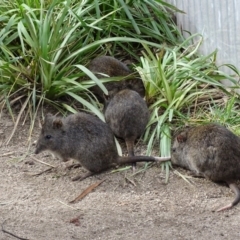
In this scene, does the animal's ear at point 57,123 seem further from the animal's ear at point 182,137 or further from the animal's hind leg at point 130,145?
the animal's ear at point 182,137

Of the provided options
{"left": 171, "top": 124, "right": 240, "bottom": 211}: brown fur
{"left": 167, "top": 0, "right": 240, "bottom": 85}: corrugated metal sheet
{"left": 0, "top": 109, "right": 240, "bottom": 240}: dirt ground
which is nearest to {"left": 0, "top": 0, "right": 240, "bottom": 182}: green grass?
{"left": 167, "top": 0, "right": 240, "bottom": 85}: corrugated metal sheet

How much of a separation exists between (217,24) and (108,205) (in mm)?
2852

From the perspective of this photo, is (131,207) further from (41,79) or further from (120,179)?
(41,79)

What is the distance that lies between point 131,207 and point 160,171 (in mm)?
769

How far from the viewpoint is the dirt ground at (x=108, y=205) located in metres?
6.36

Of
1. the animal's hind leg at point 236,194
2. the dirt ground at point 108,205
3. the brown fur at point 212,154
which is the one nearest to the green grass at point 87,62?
the brown fur at point 212,154

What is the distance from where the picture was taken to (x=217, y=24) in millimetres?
8828

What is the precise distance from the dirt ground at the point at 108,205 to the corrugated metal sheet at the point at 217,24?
5.23 feet

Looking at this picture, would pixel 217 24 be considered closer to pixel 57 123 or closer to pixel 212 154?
pixel 212 154

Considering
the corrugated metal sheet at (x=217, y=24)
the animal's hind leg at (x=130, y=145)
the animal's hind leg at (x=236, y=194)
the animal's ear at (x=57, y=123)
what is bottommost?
the animal's hind leg at (x=236, y=194)

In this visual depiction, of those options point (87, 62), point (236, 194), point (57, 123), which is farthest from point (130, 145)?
point (87, 62)

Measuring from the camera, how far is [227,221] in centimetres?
656

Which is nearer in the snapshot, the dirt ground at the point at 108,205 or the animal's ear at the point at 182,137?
the dirt ground at the point at 108,205

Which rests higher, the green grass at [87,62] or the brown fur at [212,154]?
the green grass at [87,62]
